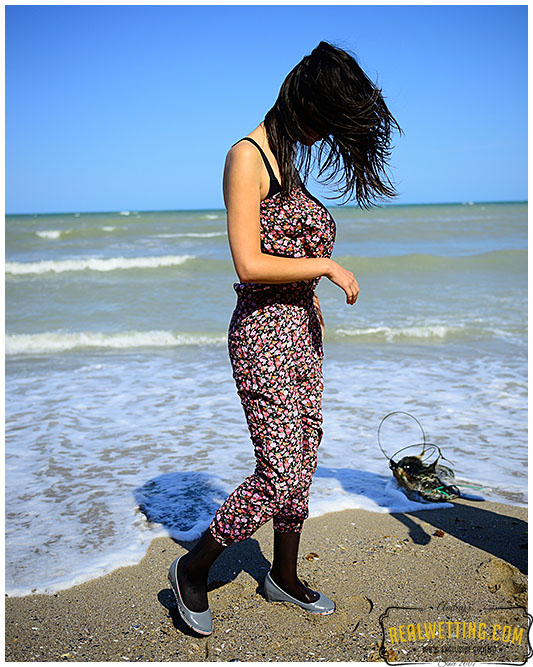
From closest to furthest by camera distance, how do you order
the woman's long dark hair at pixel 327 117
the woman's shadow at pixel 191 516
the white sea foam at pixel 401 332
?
the woman's long dark hair at pixel 327 117, the woman's shadow at pixel 191 516, the white sea foam at pixel 401 332

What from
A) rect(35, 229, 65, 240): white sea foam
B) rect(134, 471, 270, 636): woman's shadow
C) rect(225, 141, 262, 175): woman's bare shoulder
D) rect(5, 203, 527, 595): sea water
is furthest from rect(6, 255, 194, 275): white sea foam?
rect(225, 141, 262, 175): woman's bare shoulder

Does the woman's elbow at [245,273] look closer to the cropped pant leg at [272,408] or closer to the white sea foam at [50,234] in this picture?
the cropped pant leg at [272,408]

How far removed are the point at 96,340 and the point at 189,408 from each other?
3.37 m

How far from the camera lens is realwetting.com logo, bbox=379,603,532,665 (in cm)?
234

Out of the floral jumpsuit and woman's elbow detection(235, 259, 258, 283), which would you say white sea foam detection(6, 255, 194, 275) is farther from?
woman's elbow detection(235, 259, 258, 283)

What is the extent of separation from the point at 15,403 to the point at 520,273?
1188 cm

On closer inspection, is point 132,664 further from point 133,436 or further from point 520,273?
point 520,273

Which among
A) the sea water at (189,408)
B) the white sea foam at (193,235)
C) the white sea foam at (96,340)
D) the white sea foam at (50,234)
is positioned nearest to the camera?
the sea water at (189,408)

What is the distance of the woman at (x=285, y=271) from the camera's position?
219cm

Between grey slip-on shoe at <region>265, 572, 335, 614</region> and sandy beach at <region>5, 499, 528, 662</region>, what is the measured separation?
0.03 m

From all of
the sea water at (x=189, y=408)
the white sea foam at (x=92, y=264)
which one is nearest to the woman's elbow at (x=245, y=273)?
the sea water at (x=189, y=408)

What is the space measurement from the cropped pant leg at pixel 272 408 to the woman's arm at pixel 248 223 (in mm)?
210

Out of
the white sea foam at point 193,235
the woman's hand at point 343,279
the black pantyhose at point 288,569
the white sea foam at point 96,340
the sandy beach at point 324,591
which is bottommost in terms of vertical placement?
the sandy beach at point 324,591

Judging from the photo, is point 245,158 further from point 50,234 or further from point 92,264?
point 50,234
